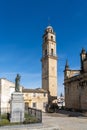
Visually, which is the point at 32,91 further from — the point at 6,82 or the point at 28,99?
the point at 6,82

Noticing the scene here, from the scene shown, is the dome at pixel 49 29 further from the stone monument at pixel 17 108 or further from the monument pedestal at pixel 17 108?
the monument pedestal at pixel 17 108

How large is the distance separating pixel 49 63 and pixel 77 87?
12773 millimetres

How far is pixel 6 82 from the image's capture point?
38656 millimetres

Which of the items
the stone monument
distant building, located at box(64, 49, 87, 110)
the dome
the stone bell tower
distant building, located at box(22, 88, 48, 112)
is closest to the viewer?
the stone monument

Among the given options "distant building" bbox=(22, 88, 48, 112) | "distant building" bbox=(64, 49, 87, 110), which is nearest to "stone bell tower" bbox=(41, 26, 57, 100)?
"distant building" bbox=(22, 88, 48, 112)

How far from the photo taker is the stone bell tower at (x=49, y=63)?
5419 centimetres

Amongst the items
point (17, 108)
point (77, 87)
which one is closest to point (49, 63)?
point (77, 87)

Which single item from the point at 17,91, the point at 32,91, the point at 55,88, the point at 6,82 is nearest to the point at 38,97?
the point at 32,91

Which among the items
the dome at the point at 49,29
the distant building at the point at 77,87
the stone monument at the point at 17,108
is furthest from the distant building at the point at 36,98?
the stone monument at the point at 17,108

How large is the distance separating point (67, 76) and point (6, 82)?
59.3 feet

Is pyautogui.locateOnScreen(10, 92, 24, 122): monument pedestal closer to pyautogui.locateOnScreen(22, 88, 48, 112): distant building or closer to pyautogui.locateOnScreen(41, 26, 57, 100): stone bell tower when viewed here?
pyautogui.locateOnScreen(22, 88, 48, 112): distant building

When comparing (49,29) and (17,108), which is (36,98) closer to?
(49,29)

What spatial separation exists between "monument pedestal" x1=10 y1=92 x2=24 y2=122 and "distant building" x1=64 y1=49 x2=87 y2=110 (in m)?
20.4

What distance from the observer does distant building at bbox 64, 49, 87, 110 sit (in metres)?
41.5
